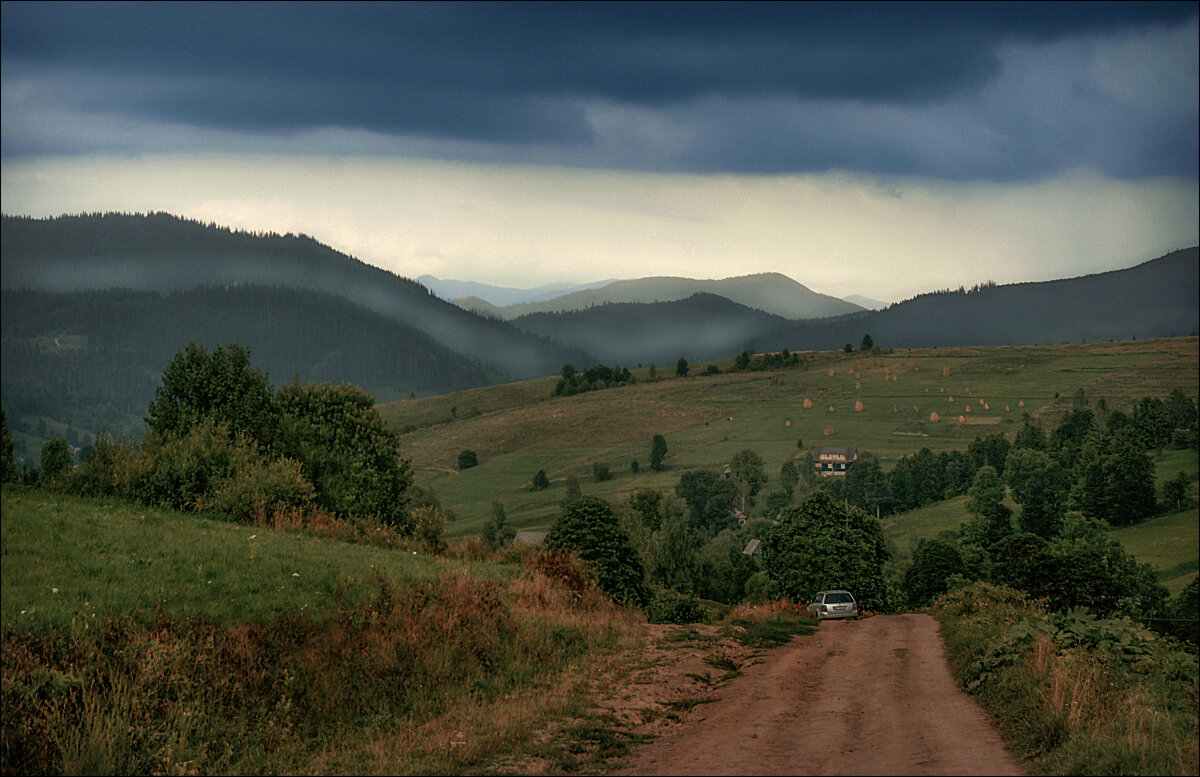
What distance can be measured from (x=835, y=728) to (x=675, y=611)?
2570cm

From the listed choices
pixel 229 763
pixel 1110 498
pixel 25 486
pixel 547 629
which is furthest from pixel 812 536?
pixel 1110 498

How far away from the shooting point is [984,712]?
14.2 metres

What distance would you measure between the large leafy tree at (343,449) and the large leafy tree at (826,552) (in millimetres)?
30459

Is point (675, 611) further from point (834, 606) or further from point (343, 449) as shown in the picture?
point (343, 449)

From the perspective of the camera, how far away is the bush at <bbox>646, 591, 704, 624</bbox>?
123 ft

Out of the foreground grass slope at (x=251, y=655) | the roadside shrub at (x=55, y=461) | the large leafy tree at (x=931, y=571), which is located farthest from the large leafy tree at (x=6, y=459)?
the large leafy tree at (x=931, y=571)

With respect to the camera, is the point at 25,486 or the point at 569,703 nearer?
the point at 569,703

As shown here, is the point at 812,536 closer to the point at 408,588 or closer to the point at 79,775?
the point at 408,588

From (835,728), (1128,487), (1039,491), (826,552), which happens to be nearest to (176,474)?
(835,728)

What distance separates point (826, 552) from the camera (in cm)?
6431

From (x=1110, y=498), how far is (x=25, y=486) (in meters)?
159

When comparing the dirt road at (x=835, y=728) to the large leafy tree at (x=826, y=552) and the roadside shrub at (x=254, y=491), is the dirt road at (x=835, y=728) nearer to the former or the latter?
the roadside shrub at (x=254, y=491)

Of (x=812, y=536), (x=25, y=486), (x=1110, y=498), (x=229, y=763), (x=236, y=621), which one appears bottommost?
(x=1110, y=498)

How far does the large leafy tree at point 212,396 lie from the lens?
46719 millimetres
